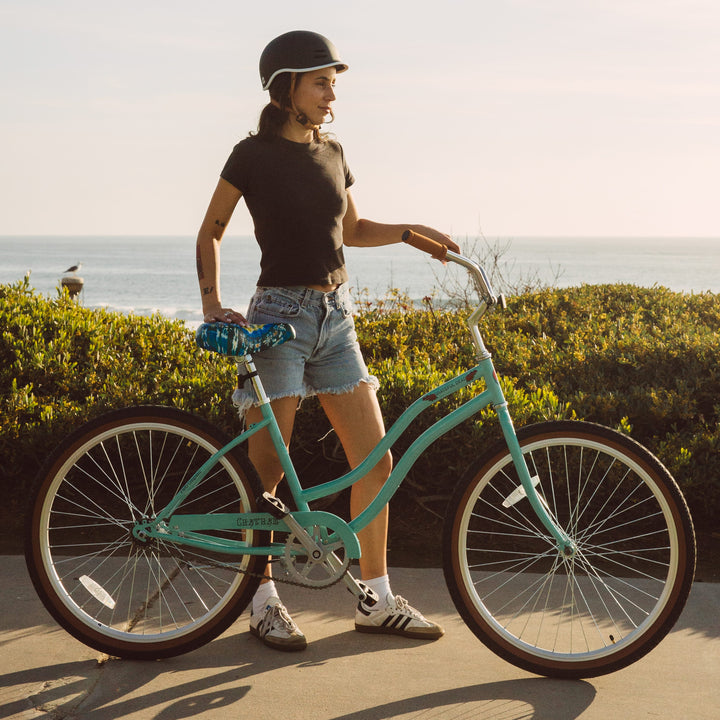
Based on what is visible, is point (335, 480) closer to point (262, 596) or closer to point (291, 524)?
point (291, 524)

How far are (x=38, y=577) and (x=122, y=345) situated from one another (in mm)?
2673

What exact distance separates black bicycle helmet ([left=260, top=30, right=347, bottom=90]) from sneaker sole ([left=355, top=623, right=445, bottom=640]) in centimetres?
207

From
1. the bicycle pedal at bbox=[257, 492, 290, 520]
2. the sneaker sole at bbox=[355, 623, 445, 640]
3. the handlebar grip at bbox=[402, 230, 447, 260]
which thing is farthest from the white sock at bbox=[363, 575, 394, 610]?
the handlebar grip at bbox=[402, 230, 447, 260]

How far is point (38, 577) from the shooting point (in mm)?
3205

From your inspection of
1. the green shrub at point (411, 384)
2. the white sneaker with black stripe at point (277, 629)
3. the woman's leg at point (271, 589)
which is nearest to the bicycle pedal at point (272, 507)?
the woman's leg at point (271, 589)

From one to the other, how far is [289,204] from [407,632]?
5.41 ft

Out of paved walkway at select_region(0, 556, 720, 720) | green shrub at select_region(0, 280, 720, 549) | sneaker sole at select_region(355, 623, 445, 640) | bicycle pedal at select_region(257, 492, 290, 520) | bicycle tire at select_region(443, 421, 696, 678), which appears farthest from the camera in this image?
green shrub at select_region(0, 280, 720, 549)

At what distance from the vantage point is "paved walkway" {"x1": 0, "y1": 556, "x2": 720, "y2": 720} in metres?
2.81

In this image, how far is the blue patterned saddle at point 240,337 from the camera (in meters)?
3.03

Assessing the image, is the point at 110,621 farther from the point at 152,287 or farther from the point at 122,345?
the point at 152,287

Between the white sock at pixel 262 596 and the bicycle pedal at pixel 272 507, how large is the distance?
0.45 metres

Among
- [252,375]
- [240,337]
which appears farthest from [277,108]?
[252,375]

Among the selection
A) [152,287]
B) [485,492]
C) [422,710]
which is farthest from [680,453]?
[152,287]

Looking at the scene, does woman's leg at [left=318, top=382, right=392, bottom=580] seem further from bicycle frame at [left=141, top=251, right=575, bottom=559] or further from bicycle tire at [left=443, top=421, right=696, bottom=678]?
bicycle tire at [left=443, top=421, right=696, bottom=678]
